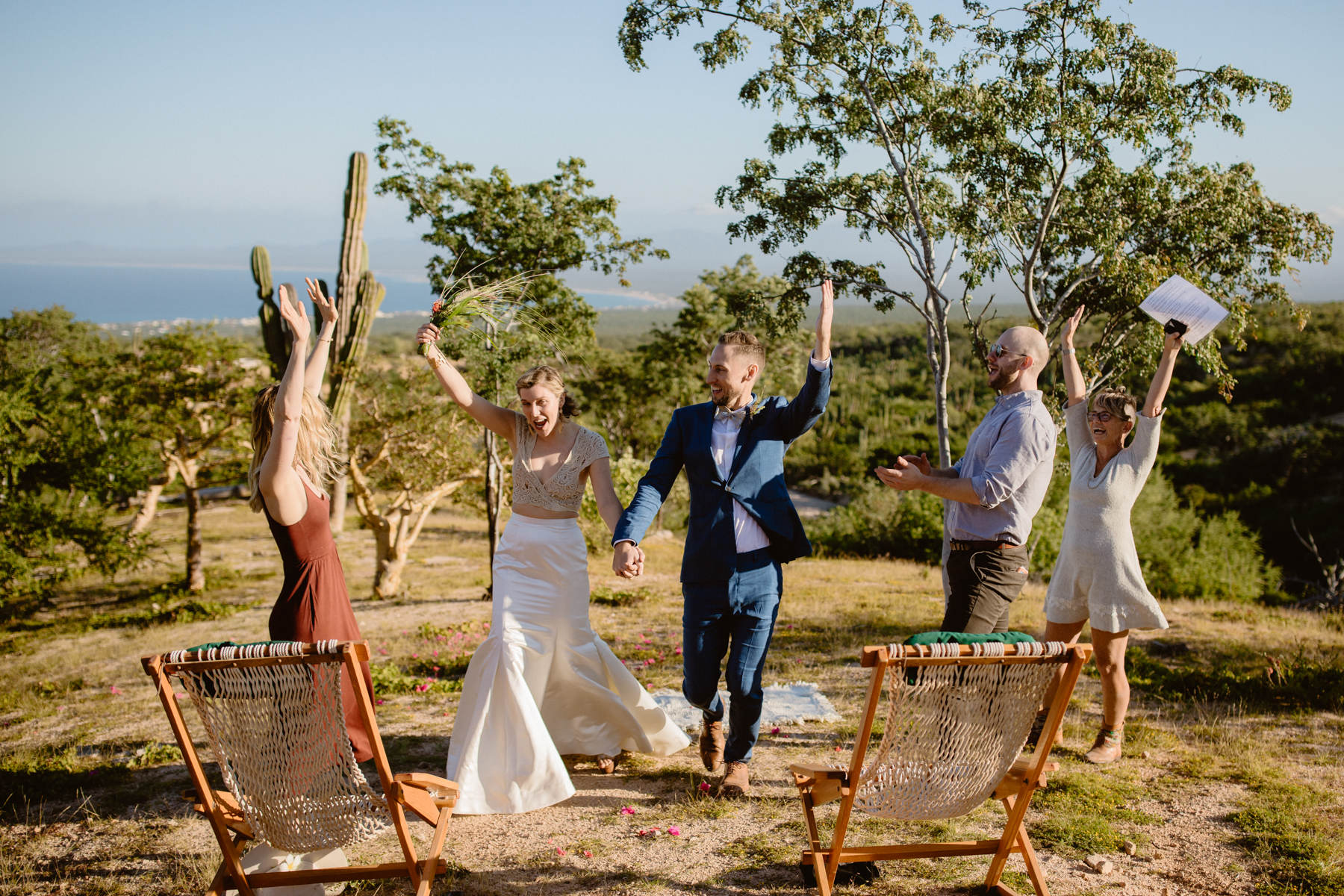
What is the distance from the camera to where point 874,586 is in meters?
10.5

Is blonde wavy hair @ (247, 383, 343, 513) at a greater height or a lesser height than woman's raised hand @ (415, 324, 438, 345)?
lesser

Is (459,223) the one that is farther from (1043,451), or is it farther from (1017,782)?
(1017,782)

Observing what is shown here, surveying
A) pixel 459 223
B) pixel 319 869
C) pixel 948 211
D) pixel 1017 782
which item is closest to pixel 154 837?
pixel 319 869

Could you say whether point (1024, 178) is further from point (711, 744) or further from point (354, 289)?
point (354, 289)

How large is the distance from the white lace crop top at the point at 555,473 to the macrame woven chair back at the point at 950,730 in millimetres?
1861

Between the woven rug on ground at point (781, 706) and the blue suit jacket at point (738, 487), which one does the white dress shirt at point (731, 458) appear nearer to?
the blue suit jacket at point (738, 487)

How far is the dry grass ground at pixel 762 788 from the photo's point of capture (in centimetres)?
313

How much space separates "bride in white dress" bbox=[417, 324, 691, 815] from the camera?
11.7 ft

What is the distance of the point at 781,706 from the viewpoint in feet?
16.6

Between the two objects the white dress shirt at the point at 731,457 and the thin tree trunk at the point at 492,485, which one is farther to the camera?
the thin tree trunk at the point at 492,485

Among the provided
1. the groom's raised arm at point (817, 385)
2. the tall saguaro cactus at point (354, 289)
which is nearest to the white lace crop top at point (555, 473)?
the groom's raised arm at point (817, 385)

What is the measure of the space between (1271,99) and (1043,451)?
6.02m

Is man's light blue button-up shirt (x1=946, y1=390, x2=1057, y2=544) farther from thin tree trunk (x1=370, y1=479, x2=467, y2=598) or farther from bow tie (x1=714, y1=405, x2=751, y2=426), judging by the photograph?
thin tree trunk (x1=370, y1=479, x2=467, y2=598)

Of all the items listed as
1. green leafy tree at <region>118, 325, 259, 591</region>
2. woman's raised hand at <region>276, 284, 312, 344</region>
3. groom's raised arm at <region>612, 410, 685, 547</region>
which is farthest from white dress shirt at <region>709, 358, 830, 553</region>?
green leafy tree at <region>118, 325, 259, 591</region>
